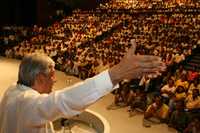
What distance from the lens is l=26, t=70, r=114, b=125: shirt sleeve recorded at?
5.81 feet

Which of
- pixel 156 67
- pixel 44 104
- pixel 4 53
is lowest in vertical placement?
pixel 4 53

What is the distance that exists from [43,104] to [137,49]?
9.52 m

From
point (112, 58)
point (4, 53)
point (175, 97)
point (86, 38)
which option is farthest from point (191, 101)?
point (4, 53)

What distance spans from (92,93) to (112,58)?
31.0 ft

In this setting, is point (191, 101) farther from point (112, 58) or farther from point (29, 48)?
point (29, 48)

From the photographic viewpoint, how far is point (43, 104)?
1895 millimetres

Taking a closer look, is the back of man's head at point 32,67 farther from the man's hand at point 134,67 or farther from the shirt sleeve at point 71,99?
the man's hand at point 134,67

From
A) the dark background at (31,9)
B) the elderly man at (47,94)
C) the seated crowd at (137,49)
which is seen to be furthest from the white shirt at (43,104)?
the dark background at (31,9)

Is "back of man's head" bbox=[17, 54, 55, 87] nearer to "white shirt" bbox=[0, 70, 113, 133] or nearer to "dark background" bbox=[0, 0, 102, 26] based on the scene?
"white shirt" bbox=[0, 70, 113, 133]

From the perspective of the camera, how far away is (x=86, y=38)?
14406mm

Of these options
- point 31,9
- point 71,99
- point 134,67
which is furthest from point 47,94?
point 31,9

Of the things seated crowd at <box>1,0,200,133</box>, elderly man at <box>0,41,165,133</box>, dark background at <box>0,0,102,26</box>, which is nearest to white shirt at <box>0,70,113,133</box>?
elderly man at <box>0,41,165,133</box>

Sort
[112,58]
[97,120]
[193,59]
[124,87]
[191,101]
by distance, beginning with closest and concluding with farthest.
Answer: [97,120]
[191,101]
[124,87]
[193,59]
[112,58]

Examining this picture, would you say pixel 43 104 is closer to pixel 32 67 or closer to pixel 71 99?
pixel 71 99
